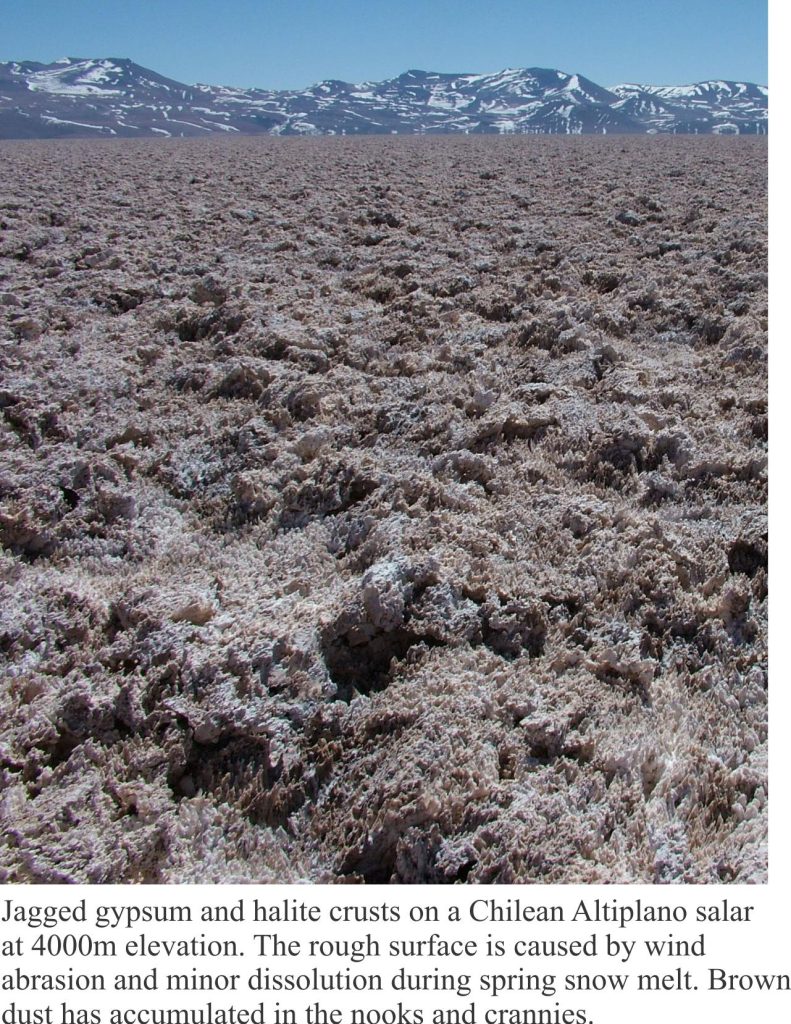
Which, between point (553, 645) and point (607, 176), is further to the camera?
point (607, 176)

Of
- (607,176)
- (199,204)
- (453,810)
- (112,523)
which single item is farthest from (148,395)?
(607,176)

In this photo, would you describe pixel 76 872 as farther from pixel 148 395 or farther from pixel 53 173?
pixel 53 173

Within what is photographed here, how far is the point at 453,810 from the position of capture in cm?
186

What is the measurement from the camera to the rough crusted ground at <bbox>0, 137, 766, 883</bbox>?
1.88m

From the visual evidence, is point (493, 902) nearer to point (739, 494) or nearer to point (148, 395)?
point (739, 494)

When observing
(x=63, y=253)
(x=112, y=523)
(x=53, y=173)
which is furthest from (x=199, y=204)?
(x=112, y=523)

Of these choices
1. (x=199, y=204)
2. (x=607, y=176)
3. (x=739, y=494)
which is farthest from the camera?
(x=607, y=176)

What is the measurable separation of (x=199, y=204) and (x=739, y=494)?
24.5ft

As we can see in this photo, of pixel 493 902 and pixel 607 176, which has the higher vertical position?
pixel 607 176

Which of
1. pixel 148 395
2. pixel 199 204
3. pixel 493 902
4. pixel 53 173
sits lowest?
pixel 493 902

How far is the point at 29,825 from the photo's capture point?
1894 mm

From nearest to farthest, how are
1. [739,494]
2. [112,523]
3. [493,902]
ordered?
1. [493,902]
2. [739,494]
3. [112,523]

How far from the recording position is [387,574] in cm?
252

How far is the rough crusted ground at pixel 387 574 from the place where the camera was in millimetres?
1875
